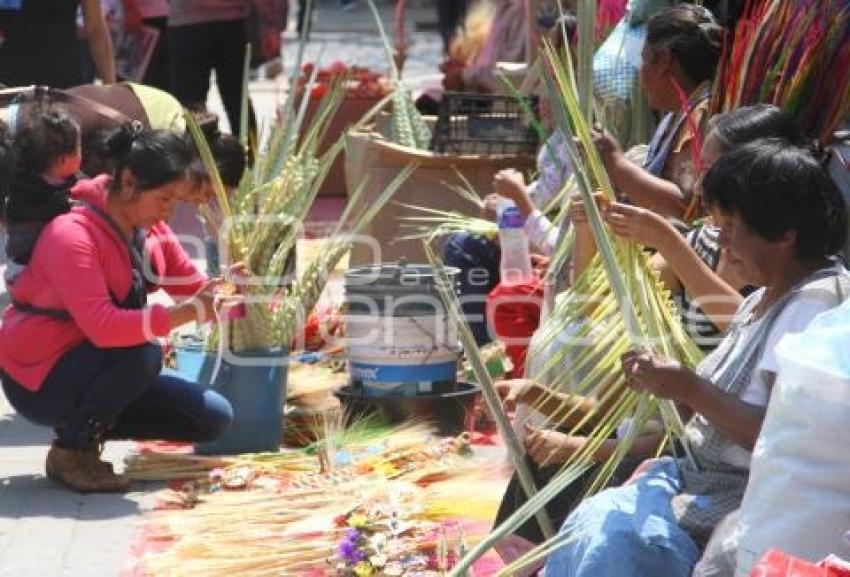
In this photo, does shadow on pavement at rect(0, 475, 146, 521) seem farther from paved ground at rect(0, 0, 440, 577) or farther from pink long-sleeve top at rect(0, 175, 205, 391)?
pink long-sleeve top at rect(0, 175, 205, 391)

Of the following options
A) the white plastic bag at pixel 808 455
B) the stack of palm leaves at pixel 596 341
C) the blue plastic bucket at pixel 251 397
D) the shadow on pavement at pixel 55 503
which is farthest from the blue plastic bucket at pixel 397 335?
the white plastic bag at pixel 808 455

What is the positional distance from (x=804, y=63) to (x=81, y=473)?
2111 mm

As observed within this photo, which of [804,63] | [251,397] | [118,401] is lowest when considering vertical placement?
[251,397]

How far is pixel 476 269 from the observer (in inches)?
228

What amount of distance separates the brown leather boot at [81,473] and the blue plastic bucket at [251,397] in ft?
1.24

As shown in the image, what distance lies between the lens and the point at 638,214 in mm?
A: 3266

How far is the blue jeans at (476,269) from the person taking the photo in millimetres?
5781

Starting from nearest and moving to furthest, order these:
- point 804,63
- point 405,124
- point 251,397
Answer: point 804,63
point 251,397
point 405,124

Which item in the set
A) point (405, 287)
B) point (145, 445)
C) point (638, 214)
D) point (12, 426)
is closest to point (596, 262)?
point (638, 214)

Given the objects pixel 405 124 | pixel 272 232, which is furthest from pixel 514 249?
pixel 405 124

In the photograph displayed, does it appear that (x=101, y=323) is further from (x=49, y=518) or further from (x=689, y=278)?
(x=689, y=278)

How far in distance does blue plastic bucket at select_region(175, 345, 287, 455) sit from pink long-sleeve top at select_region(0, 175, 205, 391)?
1.43 feet

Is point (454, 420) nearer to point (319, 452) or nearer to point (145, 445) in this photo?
point (319, 452)

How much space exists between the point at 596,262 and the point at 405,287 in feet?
5.44
